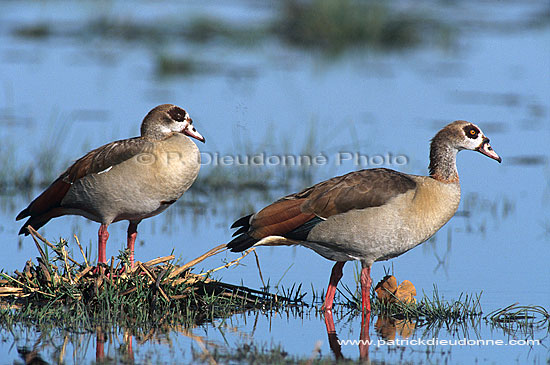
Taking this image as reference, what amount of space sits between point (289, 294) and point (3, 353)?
8.49 feet

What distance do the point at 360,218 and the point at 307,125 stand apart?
277 inches

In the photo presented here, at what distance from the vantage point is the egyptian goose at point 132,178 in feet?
27.2

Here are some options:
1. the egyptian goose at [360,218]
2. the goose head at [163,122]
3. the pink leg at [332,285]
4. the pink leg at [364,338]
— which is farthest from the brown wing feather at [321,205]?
the goose head at [163,122]

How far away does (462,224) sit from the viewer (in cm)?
1119

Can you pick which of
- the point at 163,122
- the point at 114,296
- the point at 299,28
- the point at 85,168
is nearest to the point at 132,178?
the point at 85,168

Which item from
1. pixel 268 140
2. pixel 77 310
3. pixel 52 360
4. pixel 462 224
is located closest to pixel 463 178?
pixel 462 224

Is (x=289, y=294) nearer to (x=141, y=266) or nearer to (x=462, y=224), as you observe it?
(x=141, y=266)

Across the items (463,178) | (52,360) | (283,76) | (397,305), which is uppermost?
(283,76)

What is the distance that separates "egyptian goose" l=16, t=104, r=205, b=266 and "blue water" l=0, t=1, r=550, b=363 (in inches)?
35.1

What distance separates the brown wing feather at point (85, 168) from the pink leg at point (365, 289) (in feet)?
6.99

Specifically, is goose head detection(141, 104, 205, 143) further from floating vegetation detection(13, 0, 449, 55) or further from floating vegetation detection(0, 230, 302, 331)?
floating vegetation detection(13, 0, 449, 55)

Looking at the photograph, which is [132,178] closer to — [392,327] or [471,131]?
[392,327]

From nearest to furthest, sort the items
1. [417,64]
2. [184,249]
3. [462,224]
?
1. [184,249]
2. [462,224]
3. [417,64]

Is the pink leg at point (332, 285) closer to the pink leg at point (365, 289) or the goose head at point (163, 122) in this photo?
the pink leg at point (365, 289)
